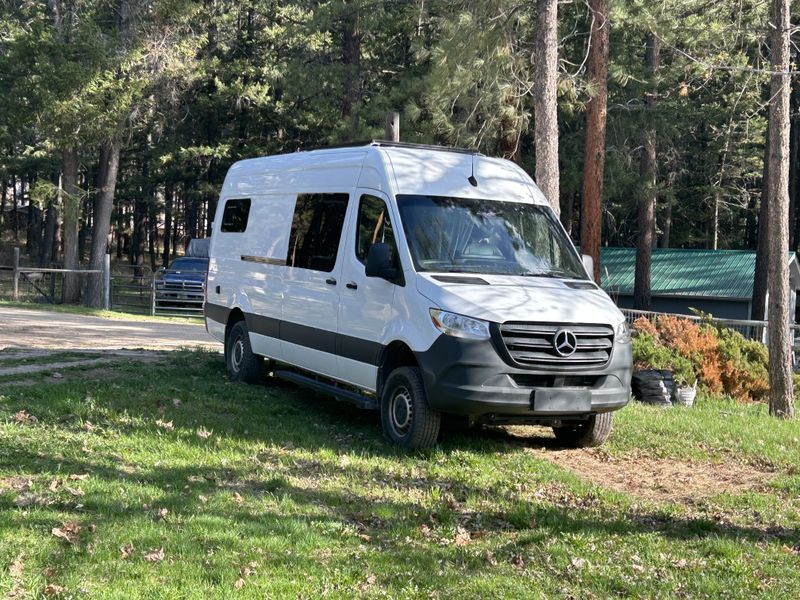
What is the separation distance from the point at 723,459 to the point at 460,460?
270 cm

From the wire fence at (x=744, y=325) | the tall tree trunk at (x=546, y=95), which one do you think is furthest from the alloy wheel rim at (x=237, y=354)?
the wire fence at (x=744, y=325)

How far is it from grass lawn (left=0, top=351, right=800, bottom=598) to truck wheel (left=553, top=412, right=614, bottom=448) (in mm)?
158

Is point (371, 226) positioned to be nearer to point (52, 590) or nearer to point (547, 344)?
point (547, 344)

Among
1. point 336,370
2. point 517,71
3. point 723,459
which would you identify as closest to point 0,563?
point 336,370

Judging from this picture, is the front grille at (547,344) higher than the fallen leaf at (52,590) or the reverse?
higher

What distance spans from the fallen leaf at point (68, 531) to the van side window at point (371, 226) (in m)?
4.04

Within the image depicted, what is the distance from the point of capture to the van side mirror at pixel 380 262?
838 centimetres

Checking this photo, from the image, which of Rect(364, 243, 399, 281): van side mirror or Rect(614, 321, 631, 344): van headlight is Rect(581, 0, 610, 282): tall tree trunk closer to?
Rect(614, 321, 631, 344): van headlight

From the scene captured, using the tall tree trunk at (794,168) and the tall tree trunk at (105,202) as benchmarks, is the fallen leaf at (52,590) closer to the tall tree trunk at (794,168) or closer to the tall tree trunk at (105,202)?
the tall tree trunk at (105,202)

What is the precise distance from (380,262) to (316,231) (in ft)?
5.83

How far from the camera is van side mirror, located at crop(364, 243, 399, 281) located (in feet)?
27.5

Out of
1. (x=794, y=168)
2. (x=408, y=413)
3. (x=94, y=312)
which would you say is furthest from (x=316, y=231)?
(x=794, y=168)

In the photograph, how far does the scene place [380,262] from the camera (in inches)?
330

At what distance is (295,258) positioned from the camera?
1034 cm
